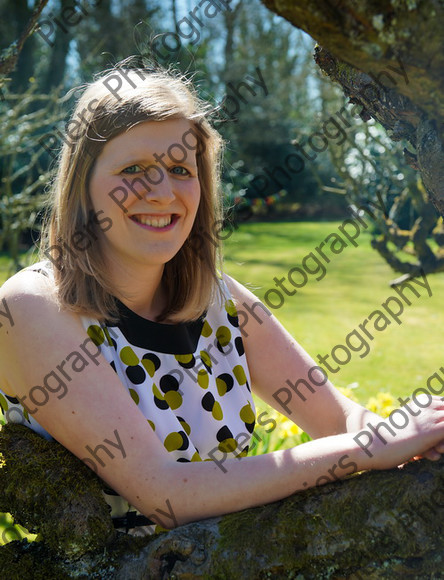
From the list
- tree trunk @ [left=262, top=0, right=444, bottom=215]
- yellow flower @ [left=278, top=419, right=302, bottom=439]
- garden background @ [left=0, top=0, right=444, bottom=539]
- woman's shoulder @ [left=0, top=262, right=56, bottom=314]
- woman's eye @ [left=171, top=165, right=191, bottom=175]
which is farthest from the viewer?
garden background @ [left=0, top=0, right=444, bottom=539]

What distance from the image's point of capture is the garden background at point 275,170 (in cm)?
402

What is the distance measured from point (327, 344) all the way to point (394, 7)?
5.93 meters

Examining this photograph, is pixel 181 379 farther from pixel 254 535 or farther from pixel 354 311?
pixel 354 311

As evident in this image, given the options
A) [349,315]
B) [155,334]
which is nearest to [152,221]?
[155,334]

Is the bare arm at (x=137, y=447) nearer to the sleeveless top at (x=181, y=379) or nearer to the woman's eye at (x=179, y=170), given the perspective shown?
the sleeveless top at (x=181, y=379)

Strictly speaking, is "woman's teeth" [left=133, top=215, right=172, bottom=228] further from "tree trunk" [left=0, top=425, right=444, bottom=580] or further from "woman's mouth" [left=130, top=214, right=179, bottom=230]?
"tree trunk" [left=0, top=425, right=444, bottom=580]

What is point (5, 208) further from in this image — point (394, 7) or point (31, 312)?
point (394, 7)

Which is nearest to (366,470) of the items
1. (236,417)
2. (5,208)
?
(236,417)

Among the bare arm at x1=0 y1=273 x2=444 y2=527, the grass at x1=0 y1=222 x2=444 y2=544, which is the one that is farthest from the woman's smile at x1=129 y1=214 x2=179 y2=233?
the grass at x1=0 y1=222 x2=444 y2=544

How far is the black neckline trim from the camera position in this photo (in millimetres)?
1728

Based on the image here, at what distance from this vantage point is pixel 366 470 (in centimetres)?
137

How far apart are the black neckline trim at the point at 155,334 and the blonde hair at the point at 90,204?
0.04 meters

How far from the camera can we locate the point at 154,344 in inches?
69.3

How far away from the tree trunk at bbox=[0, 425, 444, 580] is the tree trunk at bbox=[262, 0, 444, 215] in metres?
0.66
